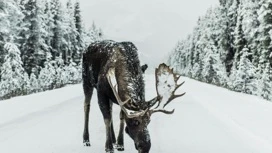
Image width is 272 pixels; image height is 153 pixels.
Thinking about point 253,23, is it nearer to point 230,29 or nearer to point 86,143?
point 230,29

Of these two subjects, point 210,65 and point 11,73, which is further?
point 210,65

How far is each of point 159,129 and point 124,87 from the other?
3724 mm

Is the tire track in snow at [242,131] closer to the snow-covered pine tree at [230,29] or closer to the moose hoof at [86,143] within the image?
the moose hoof at [86,143]

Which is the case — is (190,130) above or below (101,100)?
below

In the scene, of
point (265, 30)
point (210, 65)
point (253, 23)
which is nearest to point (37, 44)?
point (210, 65)

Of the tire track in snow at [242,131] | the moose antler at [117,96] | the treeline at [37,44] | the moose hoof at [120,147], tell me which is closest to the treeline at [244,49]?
the treeline at [37,44]

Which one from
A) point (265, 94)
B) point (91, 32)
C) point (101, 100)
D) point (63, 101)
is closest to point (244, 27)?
point (265, 94)

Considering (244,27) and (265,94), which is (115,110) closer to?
(265,94)

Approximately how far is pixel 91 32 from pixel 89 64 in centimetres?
8156

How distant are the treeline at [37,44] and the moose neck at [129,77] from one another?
12154 mm

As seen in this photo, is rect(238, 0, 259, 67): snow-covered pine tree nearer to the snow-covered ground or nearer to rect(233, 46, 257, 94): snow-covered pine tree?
rect(233, 46, 257, 94): snow-covered pine tree

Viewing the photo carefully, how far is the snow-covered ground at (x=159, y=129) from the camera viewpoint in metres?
7.54

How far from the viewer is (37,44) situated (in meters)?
49.2

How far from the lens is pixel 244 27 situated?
139 feet
